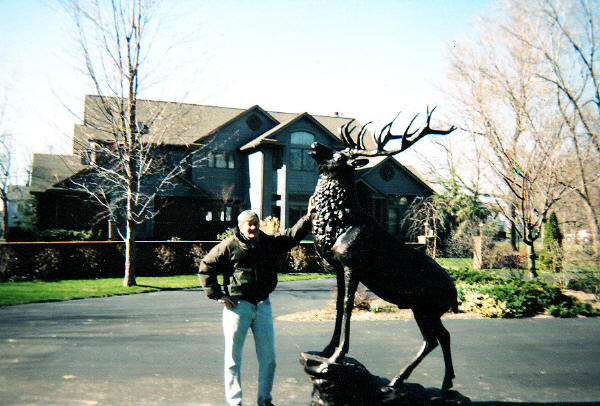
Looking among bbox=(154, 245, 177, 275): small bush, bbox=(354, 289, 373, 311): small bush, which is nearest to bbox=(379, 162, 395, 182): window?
bbox=(154, 245, 177, 275): small bush

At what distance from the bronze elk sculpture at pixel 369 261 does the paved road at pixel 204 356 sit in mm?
1639

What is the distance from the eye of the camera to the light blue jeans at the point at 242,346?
462 centimetres

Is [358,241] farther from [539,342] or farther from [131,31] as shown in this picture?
[131,31]

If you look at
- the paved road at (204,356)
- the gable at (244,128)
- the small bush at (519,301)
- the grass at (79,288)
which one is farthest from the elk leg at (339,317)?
the gable at (244,128)

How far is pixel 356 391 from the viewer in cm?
439

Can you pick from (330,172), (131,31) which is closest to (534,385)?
(330,172)

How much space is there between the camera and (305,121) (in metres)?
29.9

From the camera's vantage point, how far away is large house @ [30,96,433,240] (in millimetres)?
26688

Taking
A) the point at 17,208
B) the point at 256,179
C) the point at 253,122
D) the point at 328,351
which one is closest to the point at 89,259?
the point at 256,179

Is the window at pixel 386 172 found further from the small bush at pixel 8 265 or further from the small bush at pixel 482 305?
the small bush at pixel 8 265

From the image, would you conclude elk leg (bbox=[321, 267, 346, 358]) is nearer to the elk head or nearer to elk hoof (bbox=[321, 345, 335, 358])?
elk hoof (bbox=[321, 345, 335, 358])

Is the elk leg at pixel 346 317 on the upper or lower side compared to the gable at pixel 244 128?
lower

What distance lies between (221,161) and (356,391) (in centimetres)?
2729

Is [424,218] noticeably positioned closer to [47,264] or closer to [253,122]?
[253,122]
